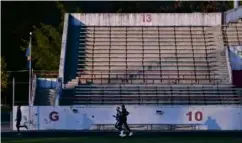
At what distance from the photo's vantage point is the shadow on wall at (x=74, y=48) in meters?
45.0

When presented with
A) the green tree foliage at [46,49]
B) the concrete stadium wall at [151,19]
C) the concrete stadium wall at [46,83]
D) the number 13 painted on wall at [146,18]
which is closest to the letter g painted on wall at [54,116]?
the concrete stadium wall at [46,83]

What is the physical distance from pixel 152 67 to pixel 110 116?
9553 millimetres

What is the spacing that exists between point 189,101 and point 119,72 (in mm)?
5856

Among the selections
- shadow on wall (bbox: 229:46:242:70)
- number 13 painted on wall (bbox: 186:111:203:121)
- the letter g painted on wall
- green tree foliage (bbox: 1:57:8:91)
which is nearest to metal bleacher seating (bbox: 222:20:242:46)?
shadow on wall (bbox: 229:46:242:70)

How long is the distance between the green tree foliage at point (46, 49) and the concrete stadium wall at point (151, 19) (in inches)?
472

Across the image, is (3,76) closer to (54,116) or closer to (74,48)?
(74,48)

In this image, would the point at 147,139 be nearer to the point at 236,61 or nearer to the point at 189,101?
the point at 189,101

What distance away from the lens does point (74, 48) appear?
4706 cm

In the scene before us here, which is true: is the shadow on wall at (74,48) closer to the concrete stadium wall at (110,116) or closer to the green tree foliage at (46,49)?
the concrete stadium wall at (110,116)

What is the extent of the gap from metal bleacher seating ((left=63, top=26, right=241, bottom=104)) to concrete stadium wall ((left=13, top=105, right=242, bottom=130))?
4105 millimetres

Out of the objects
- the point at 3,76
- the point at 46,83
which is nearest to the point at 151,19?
the point at 46,83

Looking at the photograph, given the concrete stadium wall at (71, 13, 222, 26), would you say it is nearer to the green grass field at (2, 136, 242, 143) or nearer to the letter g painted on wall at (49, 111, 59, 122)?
the letter g painted on wall at (49, 111, 59, 122)

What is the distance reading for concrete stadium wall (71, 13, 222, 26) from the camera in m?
49.2

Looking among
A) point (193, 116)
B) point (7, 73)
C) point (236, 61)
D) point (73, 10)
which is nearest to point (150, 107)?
point (193, 116)
